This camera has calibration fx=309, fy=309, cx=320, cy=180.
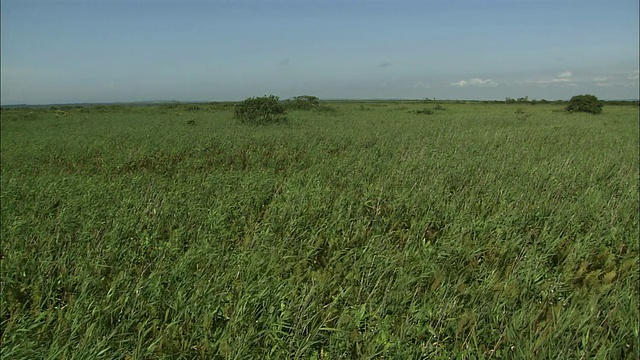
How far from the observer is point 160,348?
6.94ft

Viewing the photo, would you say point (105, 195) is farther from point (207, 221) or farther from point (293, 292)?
point (293, 292)

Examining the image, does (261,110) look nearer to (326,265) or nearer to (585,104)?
(326,265)

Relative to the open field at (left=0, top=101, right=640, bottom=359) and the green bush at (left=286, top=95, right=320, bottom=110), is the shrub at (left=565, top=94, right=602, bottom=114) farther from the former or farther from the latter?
the open field at (left=0, top=101, right=640, bottom=359)

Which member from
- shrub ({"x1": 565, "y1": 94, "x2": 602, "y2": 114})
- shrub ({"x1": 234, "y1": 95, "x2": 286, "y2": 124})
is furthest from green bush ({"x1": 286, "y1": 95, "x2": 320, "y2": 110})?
shrub ({"x1": 565, "y1": 94, "x2": 602, "y2": 114})

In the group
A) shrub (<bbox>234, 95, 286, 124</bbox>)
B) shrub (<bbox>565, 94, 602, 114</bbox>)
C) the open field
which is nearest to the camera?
the open field

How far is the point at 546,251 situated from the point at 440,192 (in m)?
1.70

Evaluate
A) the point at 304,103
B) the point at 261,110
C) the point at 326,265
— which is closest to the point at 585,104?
the point at 304,103

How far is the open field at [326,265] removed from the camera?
2137 mm

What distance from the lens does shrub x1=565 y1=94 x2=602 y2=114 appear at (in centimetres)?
2756

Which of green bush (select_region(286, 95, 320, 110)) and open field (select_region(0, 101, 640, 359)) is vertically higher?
green bush (select_region(286, 95, 320, 110))

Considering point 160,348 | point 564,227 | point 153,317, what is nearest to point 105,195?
point 153,317

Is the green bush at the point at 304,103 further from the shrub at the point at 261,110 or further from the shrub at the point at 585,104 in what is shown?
the shrub at the point at 585,104

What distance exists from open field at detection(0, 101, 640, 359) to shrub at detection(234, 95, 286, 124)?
11.5m

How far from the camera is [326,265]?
3.15m
